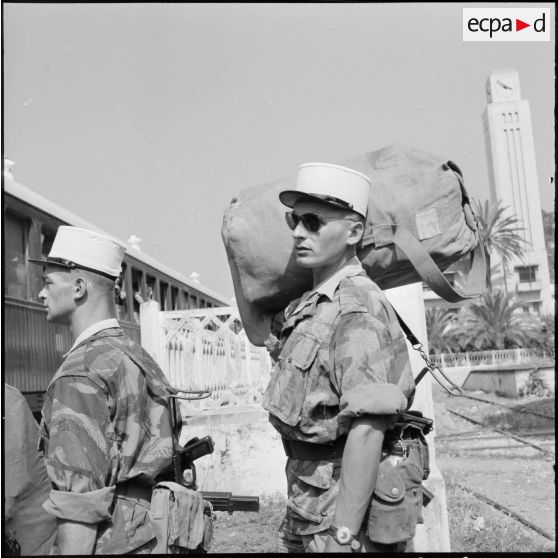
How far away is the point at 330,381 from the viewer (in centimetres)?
211

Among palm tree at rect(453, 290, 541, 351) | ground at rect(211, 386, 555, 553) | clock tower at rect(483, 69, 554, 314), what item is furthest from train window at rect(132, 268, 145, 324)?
clock tower at rect(483, 69, 554, 314)

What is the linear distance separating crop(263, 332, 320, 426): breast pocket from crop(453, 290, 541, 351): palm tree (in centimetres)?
3516

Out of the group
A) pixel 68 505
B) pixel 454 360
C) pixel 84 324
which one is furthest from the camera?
pixel 454 360

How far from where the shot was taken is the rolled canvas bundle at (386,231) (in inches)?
93.8

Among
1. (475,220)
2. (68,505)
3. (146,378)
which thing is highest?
(475,220)

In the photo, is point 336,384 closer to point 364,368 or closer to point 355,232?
point 364,368

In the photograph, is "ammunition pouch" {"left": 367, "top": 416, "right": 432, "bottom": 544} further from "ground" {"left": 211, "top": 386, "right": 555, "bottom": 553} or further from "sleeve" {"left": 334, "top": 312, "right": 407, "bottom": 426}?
"ground" {"left": 211, "top": 386, "right": 555, "bottom": 553}

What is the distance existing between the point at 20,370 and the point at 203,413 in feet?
9.23

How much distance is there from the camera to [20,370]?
6.11 metres

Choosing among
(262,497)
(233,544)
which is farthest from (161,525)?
(262,497)

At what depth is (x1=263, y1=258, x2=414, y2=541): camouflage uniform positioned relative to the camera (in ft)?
6.52

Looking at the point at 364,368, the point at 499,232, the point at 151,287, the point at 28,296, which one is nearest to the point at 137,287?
the point at 151,287

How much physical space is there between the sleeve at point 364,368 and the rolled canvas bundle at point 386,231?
0.37m

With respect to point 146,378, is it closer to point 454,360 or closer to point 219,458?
point 219,458
